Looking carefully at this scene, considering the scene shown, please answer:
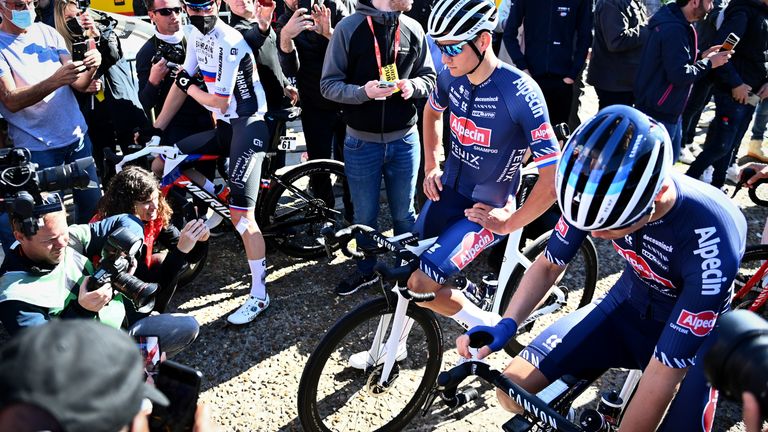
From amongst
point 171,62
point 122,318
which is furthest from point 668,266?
point 171,62

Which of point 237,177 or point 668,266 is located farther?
point 237,177

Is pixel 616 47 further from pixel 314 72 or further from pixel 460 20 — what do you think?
pixel 460 20

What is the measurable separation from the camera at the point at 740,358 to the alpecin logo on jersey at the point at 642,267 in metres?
1.18

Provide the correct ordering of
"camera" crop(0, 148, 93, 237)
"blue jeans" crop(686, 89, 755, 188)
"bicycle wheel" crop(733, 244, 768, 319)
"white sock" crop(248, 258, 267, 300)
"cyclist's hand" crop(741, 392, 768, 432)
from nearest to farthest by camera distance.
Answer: "cyclist's hand" crop(741, 392, 768, 432)
"camera" crop(0, 148, 93, 237)
"bicycle wheel" crop(733, 244, 768, 319)
"white sock" crop(248, 258, 267, 300)
"blue jeans" crop(686, 89, 755, 188)

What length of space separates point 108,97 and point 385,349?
135 inches

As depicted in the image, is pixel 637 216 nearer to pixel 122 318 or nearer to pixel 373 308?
pixel 373 308

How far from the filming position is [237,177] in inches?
176

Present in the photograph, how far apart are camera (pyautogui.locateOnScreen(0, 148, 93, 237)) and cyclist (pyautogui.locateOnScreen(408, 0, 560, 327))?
1835mm

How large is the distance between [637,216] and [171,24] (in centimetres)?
395

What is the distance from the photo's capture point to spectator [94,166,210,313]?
366 cm

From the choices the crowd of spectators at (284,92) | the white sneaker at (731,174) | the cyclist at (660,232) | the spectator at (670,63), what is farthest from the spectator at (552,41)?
the cyclist at (660,232)

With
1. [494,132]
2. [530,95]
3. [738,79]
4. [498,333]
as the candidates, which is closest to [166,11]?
[494,132]

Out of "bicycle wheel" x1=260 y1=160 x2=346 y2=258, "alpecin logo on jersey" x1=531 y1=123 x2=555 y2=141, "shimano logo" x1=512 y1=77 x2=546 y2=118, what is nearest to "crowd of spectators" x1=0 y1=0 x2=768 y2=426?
"bicycle wheel" x1=260 y1=160 x2=346 y2=258

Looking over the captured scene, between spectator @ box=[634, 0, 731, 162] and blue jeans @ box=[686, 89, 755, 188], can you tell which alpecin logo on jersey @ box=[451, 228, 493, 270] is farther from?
blue jeans @ box=[686, 89, 755, 188]
